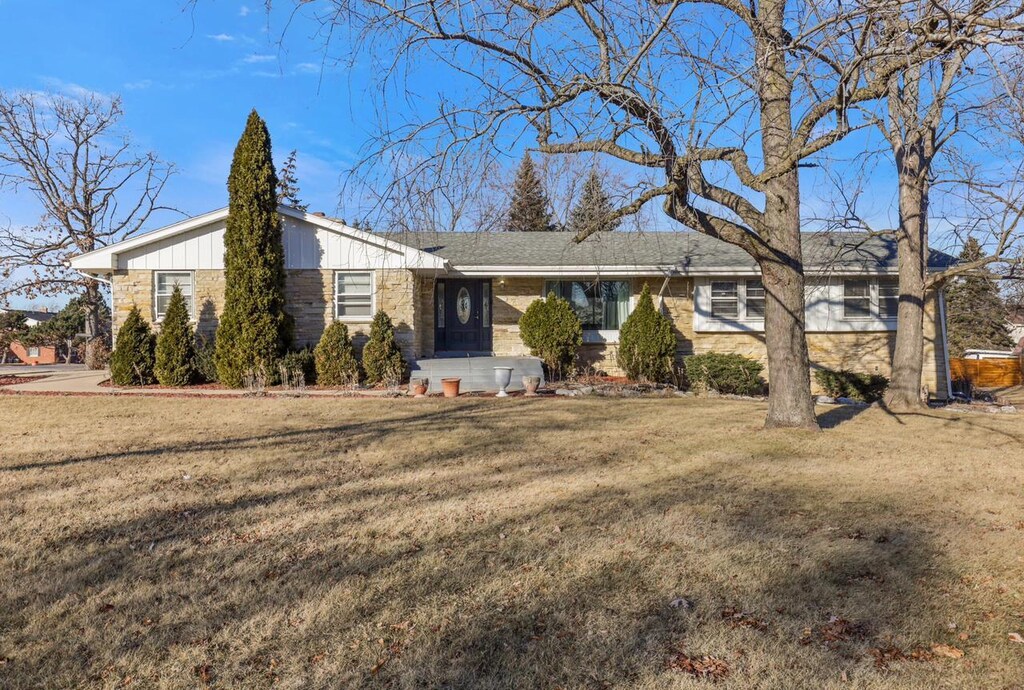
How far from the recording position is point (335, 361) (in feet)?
48.0

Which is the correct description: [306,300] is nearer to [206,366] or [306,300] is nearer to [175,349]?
[206,366]

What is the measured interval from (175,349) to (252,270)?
243 cm

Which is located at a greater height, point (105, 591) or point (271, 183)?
point (271, 183)

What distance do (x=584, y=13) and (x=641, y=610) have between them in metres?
5.83

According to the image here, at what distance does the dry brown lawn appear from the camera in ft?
9.96

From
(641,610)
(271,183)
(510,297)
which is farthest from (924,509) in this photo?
(271,183)

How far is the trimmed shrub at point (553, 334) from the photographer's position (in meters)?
15.8

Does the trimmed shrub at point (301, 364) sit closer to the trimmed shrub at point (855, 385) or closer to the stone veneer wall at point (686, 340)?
the stone veneer wall at point (686, 340)

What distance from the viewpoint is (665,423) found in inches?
396

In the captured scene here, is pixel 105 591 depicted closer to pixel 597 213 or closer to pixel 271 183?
pixel 597 213

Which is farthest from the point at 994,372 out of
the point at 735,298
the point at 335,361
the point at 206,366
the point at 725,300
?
the point at 206,366

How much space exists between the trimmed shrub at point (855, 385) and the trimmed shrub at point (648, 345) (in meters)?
3.57

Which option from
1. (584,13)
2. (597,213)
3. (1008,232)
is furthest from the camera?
(1008,232)

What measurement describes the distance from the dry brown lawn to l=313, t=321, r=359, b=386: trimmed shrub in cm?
629
